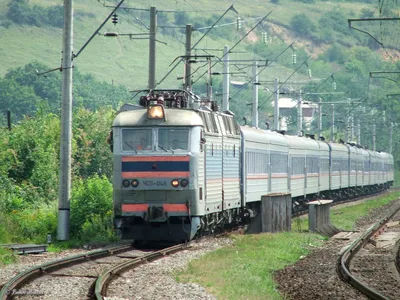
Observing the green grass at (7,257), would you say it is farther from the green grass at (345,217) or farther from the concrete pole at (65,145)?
the green grass at (345,217)

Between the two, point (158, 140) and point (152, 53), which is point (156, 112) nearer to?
point (158, 140)

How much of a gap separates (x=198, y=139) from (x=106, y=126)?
30.0 m

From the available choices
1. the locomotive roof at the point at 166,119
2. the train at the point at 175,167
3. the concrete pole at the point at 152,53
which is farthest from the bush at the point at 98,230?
the concrete pole at the point at 152,53

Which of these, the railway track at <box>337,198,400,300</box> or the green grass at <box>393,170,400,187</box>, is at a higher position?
the green grass at <box>393,170,400,187</box>

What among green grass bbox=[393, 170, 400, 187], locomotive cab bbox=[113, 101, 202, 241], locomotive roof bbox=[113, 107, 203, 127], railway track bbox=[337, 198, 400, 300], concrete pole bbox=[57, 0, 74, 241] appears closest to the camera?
railway track bbox=[337, 198, 400, 300]

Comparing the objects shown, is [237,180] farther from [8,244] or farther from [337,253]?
[8,244]

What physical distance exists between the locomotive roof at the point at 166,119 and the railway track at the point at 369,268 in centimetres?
476

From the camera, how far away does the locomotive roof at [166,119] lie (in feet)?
85.1

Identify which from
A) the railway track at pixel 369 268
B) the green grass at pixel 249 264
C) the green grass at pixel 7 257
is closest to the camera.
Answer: the green grass at pixel 249 264

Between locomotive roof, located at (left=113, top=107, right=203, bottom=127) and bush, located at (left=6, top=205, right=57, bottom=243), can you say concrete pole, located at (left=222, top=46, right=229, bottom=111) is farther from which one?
locomotive roof, located at (left=113, top=107, right=203, bottom=127)

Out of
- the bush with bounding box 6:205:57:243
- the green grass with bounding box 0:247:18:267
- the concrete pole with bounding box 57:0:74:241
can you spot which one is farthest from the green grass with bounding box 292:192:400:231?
the green grass with bounding box 0:247:18:267

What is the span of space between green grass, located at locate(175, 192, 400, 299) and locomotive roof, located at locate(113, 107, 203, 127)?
3152 millimetres

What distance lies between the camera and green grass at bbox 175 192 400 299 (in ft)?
57.9

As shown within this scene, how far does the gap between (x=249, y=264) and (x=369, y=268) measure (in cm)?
246
